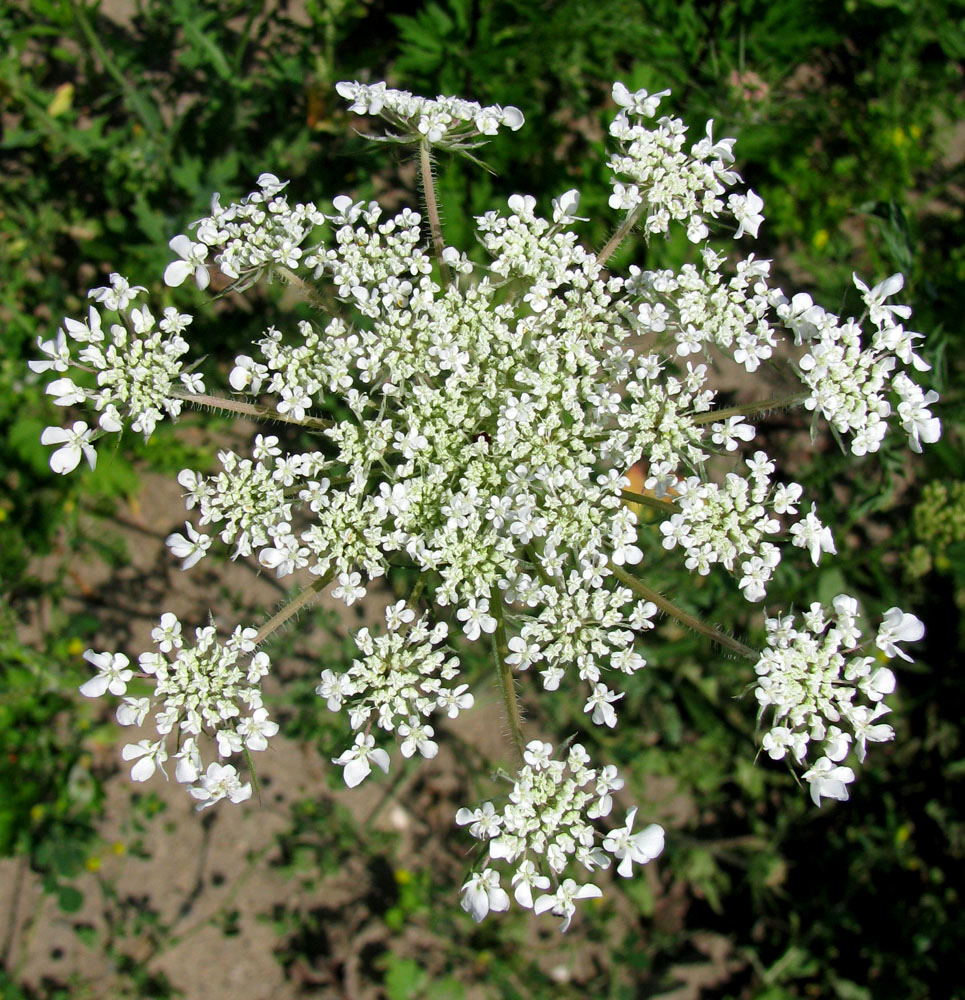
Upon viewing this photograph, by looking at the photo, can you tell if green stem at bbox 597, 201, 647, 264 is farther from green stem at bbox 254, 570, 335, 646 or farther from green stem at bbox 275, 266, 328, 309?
green stem at bbox 254, 570, 335, 646

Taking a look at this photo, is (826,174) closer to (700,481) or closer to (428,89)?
(428,89)

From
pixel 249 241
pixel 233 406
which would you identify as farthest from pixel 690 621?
pixel 249 241

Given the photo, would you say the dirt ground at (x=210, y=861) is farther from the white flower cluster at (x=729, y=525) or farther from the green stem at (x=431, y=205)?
the white flower cluster at (x=729, y=525)

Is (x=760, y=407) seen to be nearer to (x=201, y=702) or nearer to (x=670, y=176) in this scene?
(x=670, y=176)

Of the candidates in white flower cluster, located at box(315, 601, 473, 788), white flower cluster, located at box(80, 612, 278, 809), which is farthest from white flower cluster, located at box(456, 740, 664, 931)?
white flower cluster, located at box(80, 612, 278, 809)

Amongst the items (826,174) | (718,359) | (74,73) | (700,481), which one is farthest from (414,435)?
(74,73)

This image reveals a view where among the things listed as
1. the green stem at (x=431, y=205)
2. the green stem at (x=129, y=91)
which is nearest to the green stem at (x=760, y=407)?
the green stem at (x=431, y=205)
